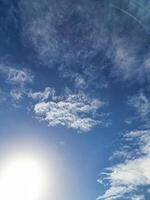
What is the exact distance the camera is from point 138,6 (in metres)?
16.0

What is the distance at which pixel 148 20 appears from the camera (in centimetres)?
1669

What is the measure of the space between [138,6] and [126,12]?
99cm

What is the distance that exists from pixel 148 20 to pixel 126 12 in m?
1.28

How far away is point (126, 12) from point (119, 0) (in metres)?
0.91

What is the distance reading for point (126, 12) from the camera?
16.9 meters

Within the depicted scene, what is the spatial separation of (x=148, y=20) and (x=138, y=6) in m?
1.10

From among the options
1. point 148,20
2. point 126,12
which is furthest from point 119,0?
point 148,20

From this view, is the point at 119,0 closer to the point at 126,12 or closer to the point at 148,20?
the point at 126,12

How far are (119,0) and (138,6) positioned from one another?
1.06 m

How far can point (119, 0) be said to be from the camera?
53.4 feet

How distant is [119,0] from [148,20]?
6.37ft
